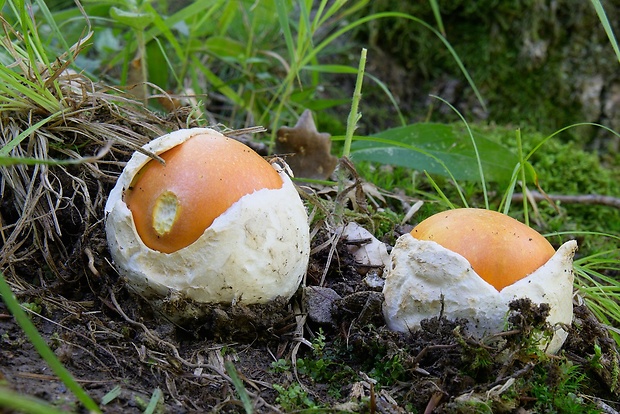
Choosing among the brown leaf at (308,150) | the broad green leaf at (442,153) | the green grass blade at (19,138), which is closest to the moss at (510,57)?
the broad green leaf at (442,153)

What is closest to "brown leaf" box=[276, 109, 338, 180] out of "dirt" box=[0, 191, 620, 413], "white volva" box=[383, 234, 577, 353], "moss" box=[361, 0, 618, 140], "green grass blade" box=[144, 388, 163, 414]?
"dirt" box=[0, 191, 620, 413]

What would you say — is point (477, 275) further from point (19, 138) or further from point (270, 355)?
point (19, 138)

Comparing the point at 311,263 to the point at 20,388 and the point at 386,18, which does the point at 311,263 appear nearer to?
the point at 20,388

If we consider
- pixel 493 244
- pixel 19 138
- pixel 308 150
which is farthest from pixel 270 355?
pixel 308 150

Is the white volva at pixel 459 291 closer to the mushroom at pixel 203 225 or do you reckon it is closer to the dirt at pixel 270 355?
the dirt at pixel 270 355

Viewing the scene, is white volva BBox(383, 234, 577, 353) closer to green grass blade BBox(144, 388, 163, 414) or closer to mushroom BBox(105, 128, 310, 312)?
mushroom BBox(105, 128, 310, 312)
